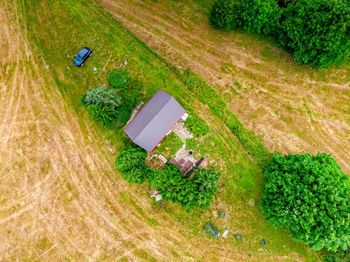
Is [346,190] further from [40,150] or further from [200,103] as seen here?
[40,150]

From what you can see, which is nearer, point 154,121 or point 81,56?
point 154,121

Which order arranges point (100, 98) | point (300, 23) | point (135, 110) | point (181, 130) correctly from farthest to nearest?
1. point (135, 110)
2. point (181, 130)
3. point (100, 98)
4. point (300, 23)

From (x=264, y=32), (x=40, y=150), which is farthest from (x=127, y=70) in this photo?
(x=264, y=32)

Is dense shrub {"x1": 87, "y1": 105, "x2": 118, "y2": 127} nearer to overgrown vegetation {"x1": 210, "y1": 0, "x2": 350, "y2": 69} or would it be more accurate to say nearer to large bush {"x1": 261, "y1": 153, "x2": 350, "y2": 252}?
overgrown vegetation {"x1": 210, "y1": 0, "x2": 350, "y2": 69}

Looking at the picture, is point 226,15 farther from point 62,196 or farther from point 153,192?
point 62,196

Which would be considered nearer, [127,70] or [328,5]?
[328,5]

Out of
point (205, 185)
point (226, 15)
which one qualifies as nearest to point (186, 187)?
point (205, 185)

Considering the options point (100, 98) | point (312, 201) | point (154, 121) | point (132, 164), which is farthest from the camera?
point (154, 121)

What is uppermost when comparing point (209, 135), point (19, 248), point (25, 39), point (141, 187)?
point (25, 39)

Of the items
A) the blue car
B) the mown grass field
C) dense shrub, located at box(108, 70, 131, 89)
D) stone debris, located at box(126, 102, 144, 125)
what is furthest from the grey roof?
the blue car
